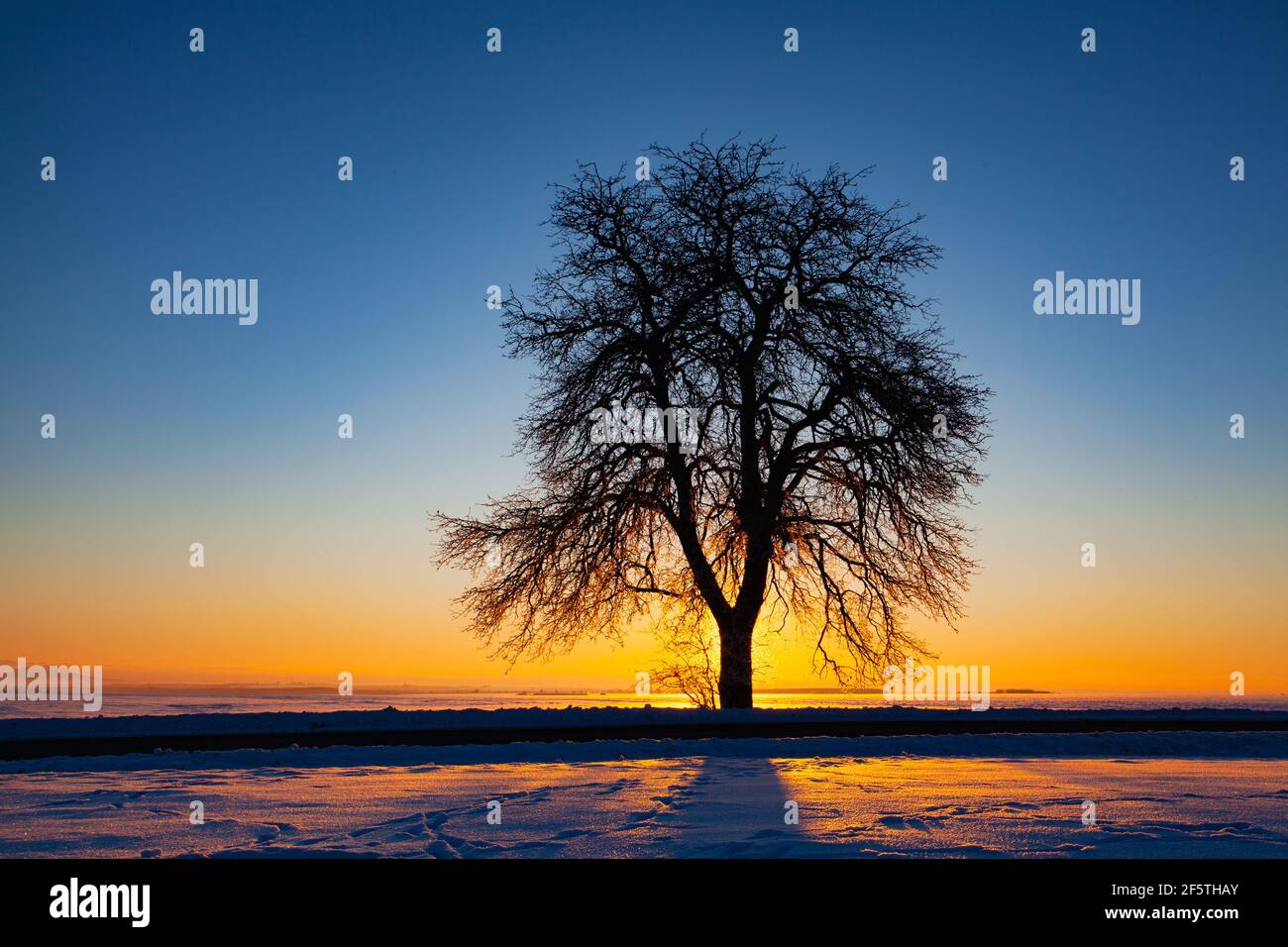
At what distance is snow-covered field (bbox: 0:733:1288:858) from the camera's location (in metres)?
6.91

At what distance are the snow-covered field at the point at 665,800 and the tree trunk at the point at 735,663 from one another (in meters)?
7.58

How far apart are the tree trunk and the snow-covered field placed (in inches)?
298

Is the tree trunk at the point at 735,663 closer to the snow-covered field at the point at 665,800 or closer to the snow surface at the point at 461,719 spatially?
the snow surface at the point at 461,719

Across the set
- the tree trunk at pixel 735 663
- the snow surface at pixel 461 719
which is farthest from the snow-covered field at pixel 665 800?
the tree trunk at pixel 735 663

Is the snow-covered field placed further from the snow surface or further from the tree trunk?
the tree trunk

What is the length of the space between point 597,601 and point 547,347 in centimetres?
596

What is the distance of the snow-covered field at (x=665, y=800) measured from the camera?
6.91 m

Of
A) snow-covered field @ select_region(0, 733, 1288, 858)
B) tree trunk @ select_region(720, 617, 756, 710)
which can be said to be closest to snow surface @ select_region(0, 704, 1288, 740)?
tree trunk @ select_region(720, 617, 756, 710)

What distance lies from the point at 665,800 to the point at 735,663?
13647 mm

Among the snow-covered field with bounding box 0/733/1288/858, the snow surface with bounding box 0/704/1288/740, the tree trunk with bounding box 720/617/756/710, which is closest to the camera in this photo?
the snow-covered field with bounding box 0/733/1288/858

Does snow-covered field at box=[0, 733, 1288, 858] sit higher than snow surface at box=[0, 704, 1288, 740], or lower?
higher
